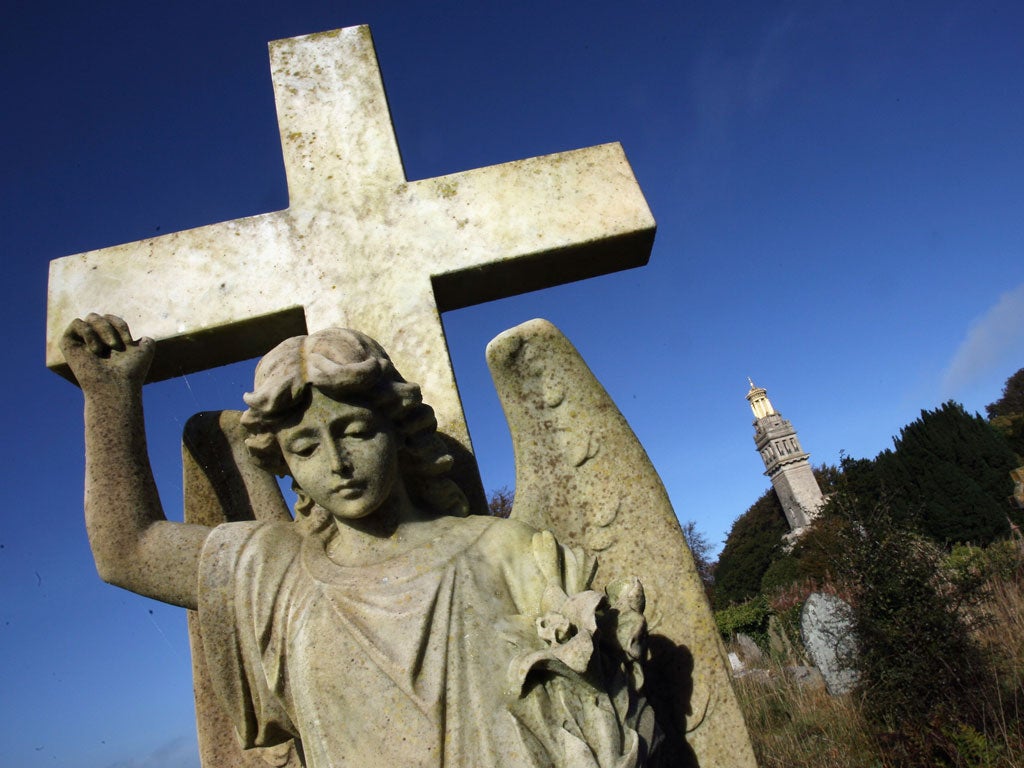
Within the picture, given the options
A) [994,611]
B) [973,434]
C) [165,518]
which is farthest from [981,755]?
[973,434]

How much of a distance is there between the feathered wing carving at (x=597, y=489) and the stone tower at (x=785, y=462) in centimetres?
4619

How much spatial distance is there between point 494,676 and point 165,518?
1043mm

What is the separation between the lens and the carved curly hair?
1658 mm

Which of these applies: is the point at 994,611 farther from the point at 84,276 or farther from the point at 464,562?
the point at 84,276

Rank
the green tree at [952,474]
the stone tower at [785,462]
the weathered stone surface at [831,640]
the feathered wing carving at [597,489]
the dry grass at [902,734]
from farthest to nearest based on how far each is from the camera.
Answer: the stone tower at [785,462], the green tree at [952,474], the weathered stone surface at [831,640], the dry grass at [902,734], the feathered wing carving at [597,489]

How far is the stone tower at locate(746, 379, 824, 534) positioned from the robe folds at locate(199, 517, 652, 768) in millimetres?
46619

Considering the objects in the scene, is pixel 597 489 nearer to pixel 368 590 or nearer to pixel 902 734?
pixel 368 590

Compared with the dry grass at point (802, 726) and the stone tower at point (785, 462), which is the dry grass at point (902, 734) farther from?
the stone tower at point (785, 462)

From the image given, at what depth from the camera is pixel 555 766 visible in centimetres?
135

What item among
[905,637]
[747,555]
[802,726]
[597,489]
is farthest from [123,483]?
[747,555]

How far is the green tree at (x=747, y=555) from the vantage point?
110ft

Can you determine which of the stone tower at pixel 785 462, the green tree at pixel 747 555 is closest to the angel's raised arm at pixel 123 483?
the green tree at pixel 747 555

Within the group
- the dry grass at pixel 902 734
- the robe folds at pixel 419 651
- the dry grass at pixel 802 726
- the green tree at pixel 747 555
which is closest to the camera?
the robe folds at pixel 419 651

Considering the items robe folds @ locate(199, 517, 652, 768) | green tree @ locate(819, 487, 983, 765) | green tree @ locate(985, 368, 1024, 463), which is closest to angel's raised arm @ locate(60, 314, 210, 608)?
robe folds @ locate(199, 517, 652, 768)
